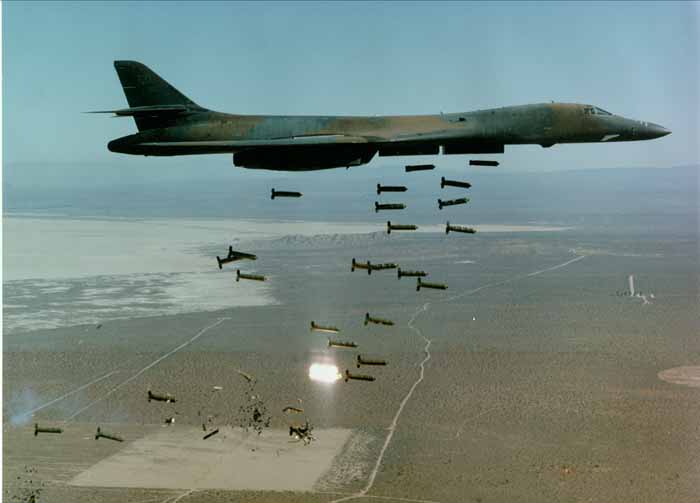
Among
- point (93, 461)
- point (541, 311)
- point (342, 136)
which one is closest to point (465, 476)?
point (93, 461)

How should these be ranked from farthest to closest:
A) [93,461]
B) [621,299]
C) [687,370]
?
[621,299] → [687,370] → [93,461]

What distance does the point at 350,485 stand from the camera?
288 feet

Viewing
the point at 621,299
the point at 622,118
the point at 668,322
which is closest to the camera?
the point at 622,118

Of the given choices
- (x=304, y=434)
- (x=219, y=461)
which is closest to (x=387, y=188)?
(x=304, y=434)

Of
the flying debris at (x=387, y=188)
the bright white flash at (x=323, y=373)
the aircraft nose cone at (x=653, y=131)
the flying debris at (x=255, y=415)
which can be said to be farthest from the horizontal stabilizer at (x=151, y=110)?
the bright white flash at (x=323, y=373)

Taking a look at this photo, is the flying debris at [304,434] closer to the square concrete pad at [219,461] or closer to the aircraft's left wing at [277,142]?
the square concrete pad at [219,461]

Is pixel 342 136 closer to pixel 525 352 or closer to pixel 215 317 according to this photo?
pixel 525 352

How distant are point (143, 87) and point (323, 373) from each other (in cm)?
9642

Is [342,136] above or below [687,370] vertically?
above

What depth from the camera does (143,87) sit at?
37094mm

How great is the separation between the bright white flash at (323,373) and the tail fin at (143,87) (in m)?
93.6

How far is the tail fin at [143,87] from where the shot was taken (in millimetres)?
36969

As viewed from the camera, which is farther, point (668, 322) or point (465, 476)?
point (668, 322)

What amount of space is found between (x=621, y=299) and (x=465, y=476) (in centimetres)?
11627
